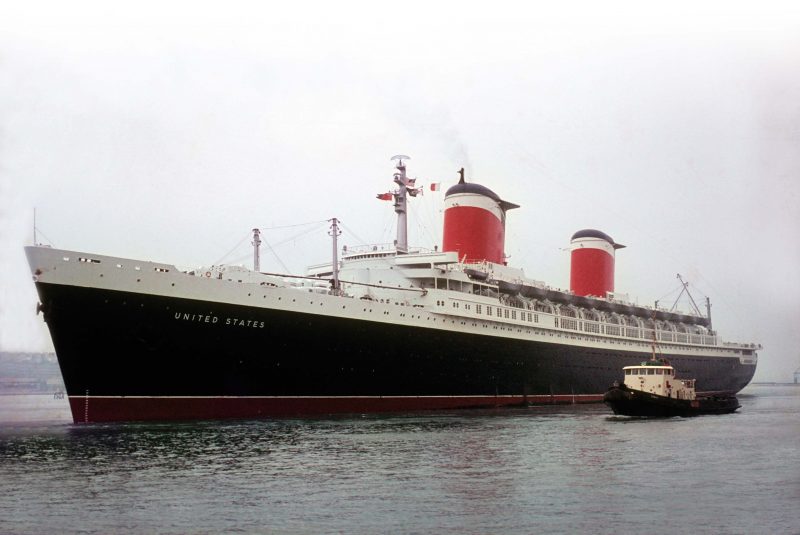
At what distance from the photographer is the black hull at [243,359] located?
2716 cm

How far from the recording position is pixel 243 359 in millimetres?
29734

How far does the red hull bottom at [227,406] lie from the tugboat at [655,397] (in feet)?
26.0

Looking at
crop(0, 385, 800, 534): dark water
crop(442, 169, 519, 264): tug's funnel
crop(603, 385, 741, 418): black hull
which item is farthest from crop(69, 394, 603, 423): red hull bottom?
crop(442, 169, 519, 264): tug's funnel

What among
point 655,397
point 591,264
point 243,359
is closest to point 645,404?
point 655,397

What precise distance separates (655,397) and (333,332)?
14.6 m

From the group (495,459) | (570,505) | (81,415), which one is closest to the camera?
(570,505)

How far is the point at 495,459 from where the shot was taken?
66.6 feet

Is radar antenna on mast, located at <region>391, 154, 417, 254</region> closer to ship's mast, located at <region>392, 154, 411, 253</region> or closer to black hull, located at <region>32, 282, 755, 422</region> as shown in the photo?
ship's mast, located at <region>392, 154, 411, 253</region>

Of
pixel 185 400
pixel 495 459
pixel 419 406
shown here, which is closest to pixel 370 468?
pixel 495 459

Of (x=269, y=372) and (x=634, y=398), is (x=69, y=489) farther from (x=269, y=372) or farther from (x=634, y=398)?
(x=634, y=398)

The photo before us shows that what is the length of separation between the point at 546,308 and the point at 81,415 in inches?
1095

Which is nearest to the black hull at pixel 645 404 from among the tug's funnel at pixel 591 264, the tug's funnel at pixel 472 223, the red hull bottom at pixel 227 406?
Answer: the red hull bottom at pixel 227 406

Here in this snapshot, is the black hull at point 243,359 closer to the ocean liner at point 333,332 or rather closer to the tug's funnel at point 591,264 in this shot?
the ocean liner at point 333,332

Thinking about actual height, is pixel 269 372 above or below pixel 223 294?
below
